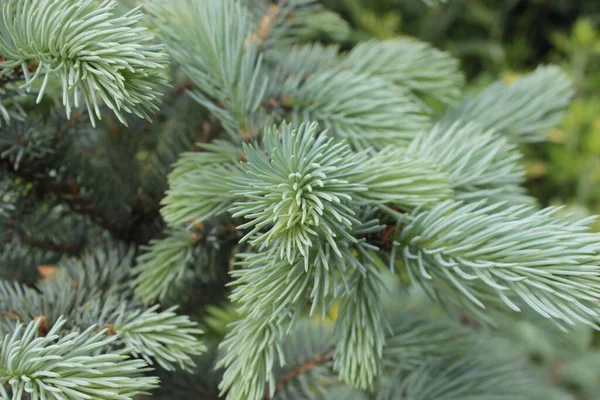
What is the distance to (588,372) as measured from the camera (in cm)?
77

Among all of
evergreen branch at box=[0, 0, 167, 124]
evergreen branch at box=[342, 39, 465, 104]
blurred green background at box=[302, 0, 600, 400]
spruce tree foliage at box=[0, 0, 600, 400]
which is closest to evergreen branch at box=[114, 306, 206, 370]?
spruce tree foliage at box=[0, 0, 600, 400]

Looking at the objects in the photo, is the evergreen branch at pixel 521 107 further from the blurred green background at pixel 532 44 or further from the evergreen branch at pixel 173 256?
the blurred green background at pixel 532 44

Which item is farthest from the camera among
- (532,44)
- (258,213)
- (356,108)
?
(532,44)

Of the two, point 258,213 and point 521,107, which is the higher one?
point 521,107

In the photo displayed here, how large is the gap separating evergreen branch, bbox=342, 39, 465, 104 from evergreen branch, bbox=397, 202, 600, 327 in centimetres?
15

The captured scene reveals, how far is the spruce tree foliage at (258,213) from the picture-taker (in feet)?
0.81

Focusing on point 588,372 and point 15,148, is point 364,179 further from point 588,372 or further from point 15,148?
point 588,372

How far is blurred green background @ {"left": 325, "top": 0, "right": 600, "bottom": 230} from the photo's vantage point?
4.16ft

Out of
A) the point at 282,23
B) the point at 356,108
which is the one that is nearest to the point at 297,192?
the point at 356,108

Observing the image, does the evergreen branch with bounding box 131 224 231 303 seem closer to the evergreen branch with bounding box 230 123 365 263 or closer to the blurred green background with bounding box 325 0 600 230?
the evergreen branch with bounding box 230 123 365 263

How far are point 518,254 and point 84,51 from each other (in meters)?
0.21

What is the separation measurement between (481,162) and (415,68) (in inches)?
4.5

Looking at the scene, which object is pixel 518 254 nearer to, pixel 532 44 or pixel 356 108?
pixel 356 108

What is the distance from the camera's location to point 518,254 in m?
Answer: 0.25
